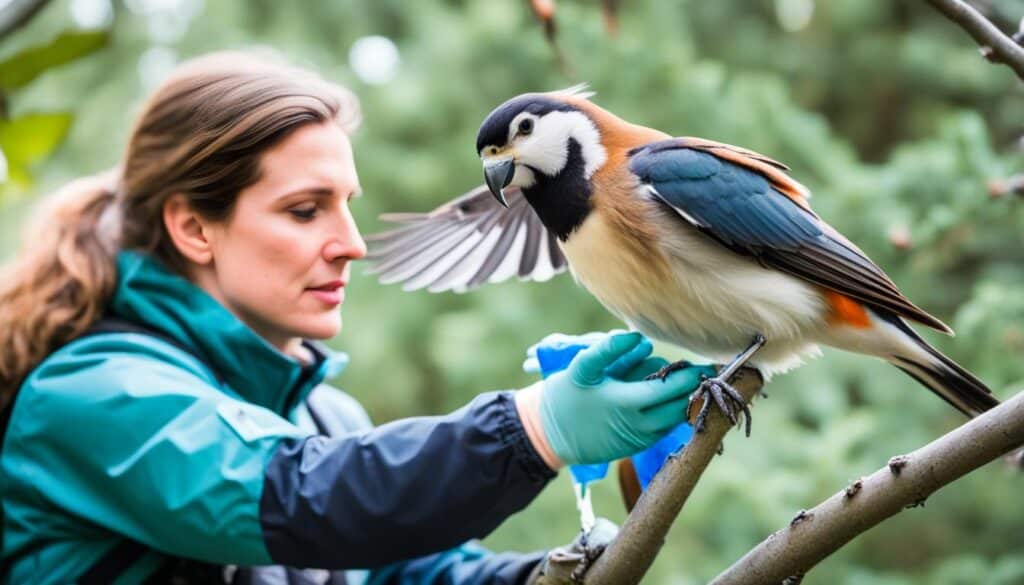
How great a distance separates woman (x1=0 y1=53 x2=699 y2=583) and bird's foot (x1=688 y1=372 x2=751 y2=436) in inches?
4.5

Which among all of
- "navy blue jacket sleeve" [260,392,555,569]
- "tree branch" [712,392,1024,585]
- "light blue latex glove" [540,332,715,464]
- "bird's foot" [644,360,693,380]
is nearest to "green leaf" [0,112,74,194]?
"navy blue jacket sleeve" [260,392,555,569]

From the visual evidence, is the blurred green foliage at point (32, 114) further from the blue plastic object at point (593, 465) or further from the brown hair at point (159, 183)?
the blue plastic object at point (593, 465)

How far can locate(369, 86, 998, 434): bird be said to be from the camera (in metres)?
1.76

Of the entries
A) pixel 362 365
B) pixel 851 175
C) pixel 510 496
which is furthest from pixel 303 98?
pixel 362 365

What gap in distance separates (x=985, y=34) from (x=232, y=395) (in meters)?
1.40

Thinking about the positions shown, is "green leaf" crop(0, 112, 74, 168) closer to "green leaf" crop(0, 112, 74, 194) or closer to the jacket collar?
"green leaf" crop(0, 112, 74, 194)

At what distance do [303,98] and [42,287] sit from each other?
0.66 meters

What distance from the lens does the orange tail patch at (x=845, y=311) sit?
1.81 metres

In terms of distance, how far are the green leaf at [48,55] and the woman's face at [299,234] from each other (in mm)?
621

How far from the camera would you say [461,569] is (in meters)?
2.32

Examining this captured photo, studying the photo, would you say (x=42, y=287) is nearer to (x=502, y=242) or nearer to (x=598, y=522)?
(x=502, y=242)

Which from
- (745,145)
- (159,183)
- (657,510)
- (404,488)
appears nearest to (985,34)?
(657,510)

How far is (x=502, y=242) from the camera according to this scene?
7.25 feet

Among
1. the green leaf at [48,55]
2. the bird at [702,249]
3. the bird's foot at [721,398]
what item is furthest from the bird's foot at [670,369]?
the green leaf at [48,55]
